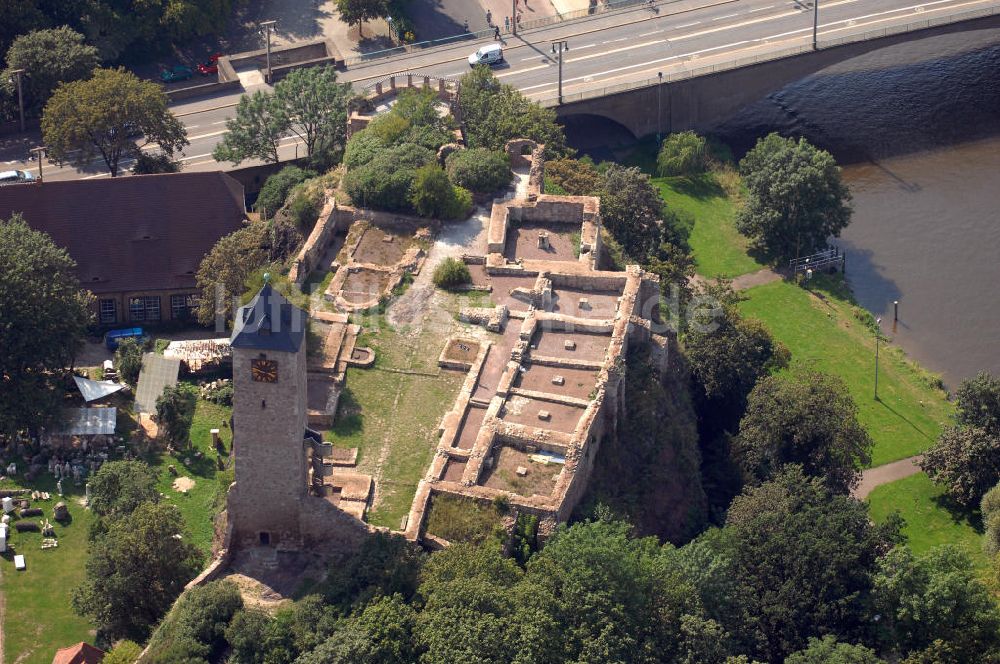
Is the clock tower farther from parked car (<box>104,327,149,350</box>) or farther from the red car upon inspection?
the red car

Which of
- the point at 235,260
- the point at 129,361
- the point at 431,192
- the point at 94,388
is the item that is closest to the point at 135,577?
the point at 94,388

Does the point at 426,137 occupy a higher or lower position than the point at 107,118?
lower


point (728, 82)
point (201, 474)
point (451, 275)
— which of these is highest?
point (728, 82)

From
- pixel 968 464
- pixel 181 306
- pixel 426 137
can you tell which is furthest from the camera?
Answer: pixel 426 137

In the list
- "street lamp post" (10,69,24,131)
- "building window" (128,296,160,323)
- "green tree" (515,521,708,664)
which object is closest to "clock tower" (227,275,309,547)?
"green tree" (515,521,708,664)

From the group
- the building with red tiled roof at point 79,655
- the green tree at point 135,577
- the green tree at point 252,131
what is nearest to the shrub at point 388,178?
the green tree at point 252,131

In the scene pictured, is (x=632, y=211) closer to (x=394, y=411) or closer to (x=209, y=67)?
(x=394, y=411)
